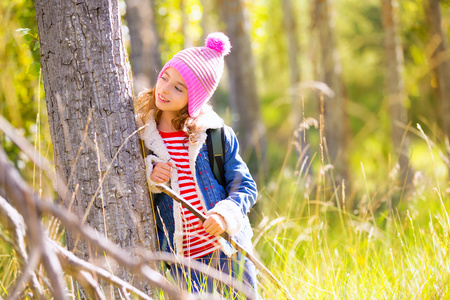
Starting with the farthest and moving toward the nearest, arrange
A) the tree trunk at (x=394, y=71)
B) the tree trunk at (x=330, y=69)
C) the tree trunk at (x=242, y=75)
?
the tree trunk at (x=242, y=75) → the tree trunk at (x=330, y=69) → the tree trunk at (x=394, y=71)

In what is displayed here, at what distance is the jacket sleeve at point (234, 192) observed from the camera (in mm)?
1743

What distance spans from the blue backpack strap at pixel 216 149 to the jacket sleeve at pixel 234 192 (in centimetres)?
2

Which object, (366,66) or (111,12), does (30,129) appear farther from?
(366,66)

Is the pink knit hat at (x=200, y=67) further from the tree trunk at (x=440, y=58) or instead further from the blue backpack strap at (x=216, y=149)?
the tree trunk at (x=440, y=58)

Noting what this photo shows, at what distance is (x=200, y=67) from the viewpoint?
1.88 meters

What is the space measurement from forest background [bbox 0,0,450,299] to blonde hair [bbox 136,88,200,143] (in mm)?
232

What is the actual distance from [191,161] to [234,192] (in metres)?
0.24

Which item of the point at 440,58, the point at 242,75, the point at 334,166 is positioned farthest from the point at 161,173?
the point at 440,58

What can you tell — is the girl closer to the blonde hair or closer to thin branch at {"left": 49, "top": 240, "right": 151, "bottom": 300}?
the blonde hair

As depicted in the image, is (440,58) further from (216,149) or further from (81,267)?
(81,267)

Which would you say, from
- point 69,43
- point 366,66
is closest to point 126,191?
point 69,43

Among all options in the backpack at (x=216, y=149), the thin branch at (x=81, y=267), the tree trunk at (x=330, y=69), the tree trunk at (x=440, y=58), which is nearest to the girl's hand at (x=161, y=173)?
the backpack at (x=216, y=149)

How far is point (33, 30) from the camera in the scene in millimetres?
2203

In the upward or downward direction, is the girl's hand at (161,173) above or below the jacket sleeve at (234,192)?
above
